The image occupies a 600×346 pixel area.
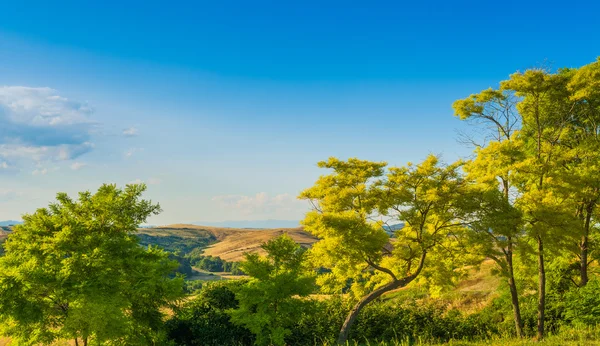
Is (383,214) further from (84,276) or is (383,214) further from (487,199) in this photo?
(84,276)

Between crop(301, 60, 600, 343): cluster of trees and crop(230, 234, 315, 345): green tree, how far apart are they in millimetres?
1875

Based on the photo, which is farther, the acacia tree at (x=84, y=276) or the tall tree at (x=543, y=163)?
the tall tree at (x=543, y=163)

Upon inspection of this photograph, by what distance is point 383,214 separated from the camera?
2223cm

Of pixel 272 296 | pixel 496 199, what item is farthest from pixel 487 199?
pixel 272 296

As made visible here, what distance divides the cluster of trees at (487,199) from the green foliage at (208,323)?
6724mm

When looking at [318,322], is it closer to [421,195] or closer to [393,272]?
[393,272]


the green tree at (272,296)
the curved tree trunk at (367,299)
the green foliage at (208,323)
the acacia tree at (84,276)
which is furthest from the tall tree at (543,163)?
the acacia tree at (84,276)

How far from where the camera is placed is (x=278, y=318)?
22.5 m

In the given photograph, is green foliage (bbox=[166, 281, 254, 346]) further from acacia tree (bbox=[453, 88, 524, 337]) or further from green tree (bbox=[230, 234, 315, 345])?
acacia tree (bbox=[453, 88, 524, 337])

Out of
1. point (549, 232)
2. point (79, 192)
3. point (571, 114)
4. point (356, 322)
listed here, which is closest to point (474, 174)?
point (549, 232)

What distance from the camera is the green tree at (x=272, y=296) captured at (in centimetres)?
2194

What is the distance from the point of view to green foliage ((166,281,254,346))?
81.4ft

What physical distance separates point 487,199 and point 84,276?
2061 cm

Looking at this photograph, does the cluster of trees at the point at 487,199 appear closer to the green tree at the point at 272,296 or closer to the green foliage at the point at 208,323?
the green tree at the point at 272,296
